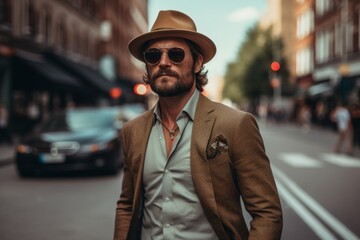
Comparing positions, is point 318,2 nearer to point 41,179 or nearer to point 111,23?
point 111,23

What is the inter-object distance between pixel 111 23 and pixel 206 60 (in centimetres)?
4251

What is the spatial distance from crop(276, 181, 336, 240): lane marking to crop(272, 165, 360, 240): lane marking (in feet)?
0.35

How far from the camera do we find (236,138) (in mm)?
2139

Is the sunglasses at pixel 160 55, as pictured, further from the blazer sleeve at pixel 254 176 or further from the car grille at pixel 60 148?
the car grille at pixel 60 148

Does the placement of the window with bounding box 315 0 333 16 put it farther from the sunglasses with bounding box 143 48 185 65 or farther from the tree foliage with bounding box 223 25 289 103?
the sunglasses with bounding box 143 48 185 65

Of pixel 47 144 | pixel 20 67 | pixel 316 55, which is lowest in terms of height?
pixel 47 144

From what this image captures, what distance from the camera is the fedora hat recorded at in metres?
2.35

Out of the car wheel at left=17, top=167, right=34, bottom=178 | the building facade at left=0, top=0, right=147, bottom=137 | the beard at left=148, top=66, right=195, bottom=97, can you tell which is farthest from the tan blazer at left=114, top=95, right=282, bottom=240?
the building facade at left=0, top=0, right=147, bottom=137

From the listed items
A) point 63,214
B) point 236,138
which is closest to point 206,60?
point 236,138

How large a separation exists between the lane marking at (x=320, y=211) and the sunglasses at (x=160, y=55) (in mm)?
3889

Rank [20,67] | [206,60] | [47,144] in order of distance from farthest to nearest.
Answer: [20,67] < [47,144] < [206,60]

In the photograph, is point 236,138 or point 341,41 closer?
point 236,138

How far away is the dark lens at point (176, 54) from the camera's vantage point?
238 cm

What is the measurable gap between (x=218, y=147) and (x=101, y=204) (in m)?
5.65
